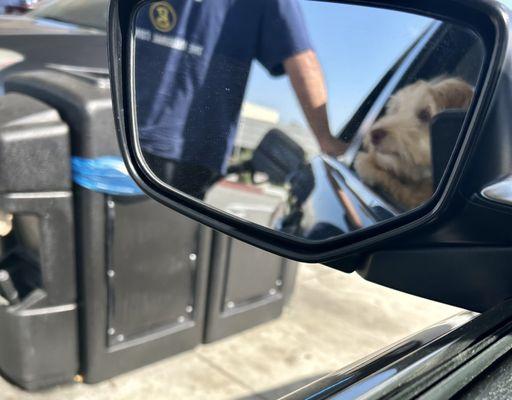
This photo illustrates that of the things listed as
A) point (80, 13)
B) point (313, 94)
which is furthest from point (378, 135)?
point (80, 13)

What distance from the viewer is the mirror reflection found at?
0.68 m

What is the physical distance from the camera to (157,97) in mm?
1312

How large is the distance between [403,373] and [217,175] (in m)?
0.64

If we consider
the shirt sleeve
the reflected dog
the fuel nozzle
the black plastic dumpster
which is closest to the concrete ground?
the black plastic dumpster

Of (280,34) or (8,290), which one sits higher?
(280,34)

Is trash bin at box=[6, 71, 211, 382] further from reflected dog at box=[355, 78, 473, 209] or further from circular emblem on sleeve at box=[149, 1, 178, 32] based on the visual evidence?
reflected dog at box=[355, 78, 473, 209]

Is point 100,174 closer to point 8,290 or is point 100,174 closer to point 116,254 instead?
point 116,254

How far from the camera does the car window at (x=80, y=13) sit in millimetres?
3495

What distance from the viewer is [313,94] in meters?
0.84

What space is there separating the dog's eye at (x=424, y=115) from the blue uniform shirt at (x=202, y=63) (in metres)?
0.24

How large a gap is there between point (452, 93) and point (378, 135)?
11 centimetres

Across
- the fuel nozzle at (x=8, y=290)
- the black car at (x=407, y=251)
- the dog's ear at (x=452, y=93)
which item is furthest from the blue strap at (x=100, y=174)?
the dog's ear at (x=452, y=93)

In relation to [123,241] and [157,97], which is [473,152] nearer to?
[157,97]

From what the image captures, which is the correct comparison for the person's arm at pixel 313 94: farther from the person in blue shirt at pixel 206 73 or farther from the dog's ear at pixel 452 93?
the dog's ear at pixel 452 93
